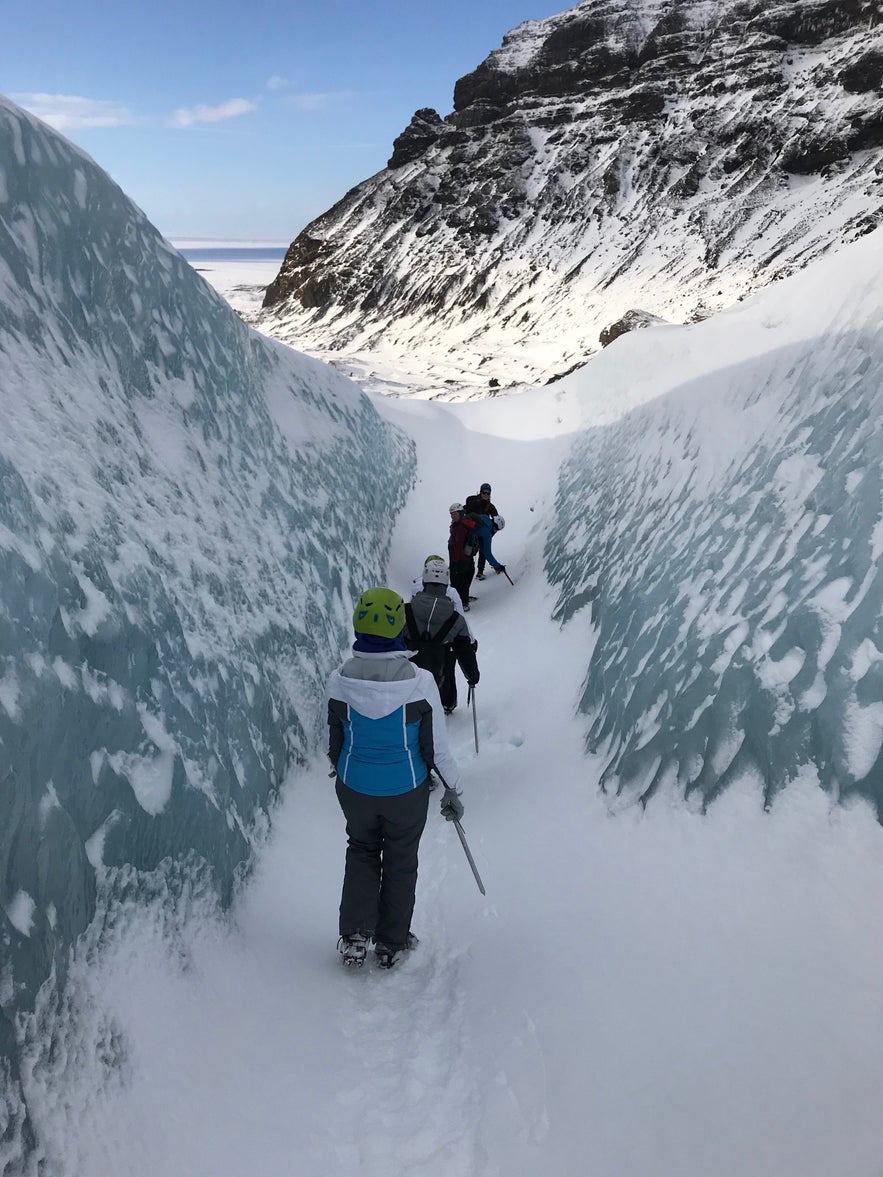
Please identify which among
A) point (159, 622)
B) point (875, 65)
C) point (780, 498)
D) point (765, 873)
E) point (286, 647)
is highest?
point (875, 65)

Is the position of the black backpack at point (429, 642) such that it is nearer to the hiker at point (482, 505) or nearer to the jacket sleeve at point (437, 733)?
the jacket sleeve at point (437, 733)

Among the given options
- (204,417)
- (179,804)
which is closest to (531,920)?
(179,804)

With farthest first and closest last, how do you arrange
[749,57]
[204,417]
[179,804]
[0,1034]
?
[749,57] < [204,417] < [179,804] < [0,1034]

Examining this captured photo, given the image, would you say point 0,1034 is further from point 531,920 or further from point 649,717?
point 649,717

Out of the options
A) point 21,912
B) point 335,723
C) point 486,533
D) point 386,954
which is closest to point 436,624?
point 335,723

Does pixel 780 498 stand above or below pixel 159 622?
above

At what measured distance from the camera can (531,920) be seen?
3.69 meters

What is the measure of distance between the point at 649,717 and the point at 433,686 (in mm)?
1560

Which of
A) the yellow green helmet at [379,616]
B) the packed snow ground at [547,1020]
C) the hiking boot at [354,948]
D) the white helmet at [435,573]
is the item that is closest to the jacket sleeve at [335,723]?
the yellow green helmet at [379,616]

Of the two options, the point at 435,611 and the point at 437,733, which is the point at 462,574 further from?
the point at 437,733

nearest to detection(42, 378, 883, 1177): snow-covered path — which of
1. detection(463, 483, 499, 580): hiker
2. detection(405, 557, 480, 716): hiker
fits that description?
detection(405, 557, 480, 716): hiker

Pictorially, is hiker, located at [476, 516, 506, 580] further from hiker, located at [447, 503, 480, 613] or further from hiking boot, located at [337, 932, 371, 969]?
hiking boot, located at [337, 932, 371, 969]

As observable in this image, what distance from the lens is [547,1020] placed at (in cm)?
307

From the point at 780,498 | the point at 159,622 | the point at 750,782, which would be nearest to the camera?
the point at 750,782
